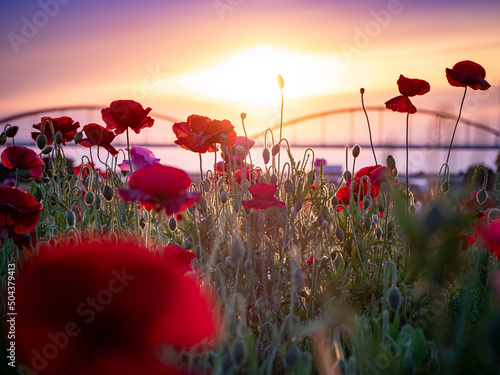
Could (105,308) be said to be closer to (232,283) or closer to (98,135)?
(232,283)

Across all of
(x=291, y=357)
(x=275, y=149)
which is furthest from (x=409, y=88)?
(x=291, y=357)

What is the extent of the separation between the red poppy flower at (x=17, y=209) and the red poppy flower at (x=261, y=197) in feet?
2.14

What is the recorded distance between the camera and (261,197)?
5.39ft

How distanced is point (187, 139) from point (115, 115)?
0.29 m

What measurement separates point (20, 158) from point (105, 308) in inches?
68.8

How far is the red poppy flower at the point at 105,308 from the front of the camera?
78cm

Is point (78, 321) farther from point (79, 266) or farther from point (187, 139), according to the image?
point (187, 139)

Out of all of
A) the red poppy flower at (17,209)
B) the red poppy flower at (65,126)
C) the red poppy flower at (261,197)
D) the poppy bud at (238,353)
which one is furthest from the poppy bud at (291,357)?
the red poppy flower at (65,126)

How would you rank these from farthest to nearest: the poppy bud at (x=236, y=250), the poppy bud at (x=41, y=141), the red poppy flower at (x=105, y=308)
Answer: the poppy bud at (x=41, y=141) < the poppy bud at (x=236, y=250) < the red poppy flower at (x=105, y=308)

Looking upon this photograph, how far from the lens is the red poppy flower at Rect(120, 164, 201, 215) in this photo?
1.08m

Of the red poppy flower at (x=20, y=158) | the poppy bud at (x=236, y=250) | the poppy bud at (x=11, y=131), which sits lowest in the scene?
the poppy bud at (x=236, y=250)

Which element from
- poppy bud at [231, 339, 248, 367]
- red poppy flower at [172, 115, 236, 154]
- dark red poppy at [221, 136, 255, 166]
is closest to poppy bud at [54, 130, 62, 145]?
red poppy flower at [172, 115, 236, 154]

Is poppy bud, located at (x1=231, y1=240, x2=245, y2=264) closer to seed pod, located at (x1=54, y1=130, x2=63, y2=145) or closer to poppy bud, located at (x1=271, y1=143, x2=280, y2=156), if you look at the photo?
poppy bud, located at (x1=271, y1=143, x2=280, y2=156)

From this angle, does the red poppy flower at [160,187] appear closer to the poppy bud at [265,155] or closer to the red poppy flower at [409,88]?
the poppy bud at [265,155]
